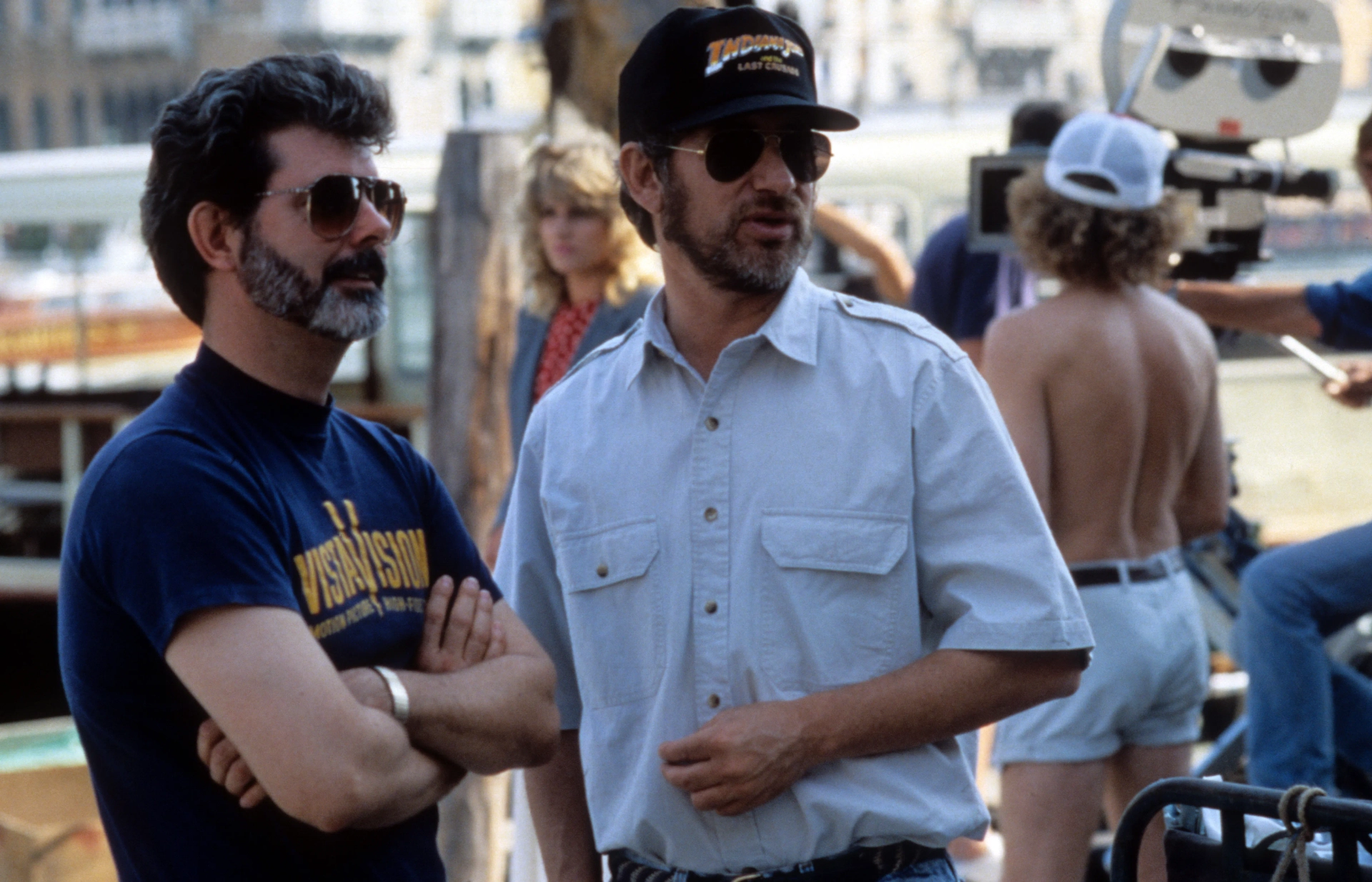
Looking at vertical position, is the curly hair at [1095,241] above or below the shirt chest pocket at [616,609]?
above

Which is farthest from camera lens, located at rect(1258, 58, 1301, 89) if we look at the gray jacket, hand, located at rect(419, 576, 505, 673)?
hand, located at rect(419, 576, 505, 673)

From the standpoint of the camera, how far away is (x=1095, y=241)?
360 cm

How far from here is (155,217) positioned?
2059mm

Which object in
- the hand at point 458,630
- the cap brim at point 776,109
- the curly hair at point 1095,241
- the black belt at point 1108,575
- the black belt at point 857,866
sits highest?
the cap brim at point 776,109

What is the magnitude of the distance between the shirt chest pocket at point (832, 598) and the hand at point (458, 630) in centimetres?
37

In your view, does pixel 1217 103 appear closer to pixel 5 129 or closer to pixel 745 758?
pixel 745 758

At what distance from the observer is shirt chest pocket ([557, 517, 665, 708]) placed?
2.10 meters

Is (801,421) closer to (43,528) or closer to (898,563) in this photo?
(898,563)

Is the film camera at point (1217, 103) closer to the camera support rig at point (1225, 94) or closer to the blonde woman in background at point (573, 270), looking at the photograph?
the camera support rig at point (1225, 94)

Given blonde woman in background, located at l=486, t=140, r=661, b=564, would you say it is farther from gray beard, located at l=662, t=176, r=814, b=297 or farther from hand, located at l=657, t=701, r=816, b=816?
hand, located at l=657, t=701, r=816, b=816

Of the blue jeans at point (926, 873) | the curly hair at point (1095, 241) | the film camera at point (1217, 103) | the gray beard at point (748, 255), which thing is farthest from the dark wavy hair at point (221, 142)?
the film camera at point (1217, 103)

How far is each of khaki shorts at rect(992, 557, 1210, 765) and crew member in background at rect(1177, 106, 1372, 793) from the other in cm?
40

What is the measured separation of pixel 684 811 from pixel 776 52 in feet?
3.35

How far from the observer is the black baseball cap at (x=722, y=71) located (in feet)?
6.91
